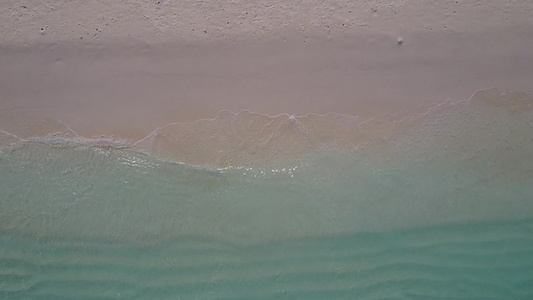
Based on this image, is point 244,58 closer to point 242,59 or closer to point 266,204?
point 242,59

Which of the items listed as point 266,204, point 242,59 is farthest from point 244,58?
point 266,204

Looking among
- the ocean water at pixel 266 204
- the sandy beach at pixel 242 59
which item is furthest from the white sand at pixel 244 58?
the ocean water at pixel 266 204

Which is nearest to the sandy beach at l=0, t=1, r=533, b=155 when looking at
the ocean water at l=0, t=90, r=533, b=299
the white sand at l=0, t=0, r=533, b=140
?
the white sand at l=0, t=0, r=533, b=140

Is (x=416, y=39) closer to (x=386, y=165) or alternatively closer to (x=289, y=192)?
(x=386, y=165)

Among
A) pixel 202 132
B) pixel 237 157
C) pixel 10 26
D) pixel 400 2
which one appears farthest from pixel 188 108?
pixel 400 2

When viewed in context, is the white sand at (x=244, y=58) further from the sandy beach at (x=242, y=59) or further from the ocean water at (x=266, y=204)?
the ocean water at (x=266, y=204)

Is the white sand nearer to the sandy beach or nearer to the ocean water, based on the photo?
the sandy beach
